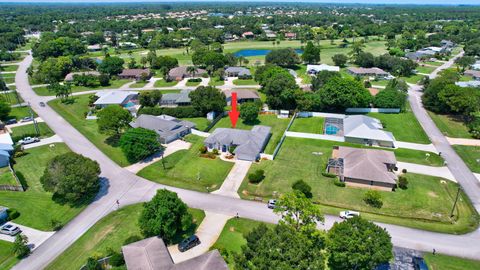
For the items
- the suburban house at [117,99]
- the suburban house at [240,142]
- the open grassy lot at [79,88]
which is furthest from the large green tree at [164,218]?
the open grassy lot at [79,88]

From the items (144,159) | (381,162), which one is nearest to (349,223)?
(381,162)

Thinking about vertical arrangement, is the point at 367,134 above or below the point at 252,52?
above

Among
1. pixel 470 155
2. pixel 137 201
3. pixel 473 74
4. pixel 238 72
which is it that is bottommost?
pixel 137 201

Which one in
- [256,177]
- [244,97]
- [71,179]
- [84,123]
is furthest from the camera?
[244,97]

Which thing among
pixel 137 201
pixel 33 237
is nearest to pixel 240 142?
pixel 137 201

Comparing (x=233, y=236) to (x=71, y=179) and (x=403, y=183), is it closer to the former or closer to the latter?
(x=71, y=179)

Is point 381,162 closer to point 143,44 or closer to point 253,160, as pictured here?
point 253,160

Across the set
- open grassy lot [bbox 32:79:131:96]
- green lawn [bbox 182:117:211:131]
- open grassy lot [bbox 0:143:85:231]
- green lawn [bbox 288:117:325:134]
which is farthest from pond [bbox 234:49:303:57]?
open grassy lot [bbox 0:143:85:231]

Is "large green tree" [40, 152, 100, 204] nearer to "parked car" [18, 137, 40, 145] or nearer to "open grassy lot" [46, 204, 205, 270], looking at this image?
"open grassy lot" [46, 204, 205, 270]
